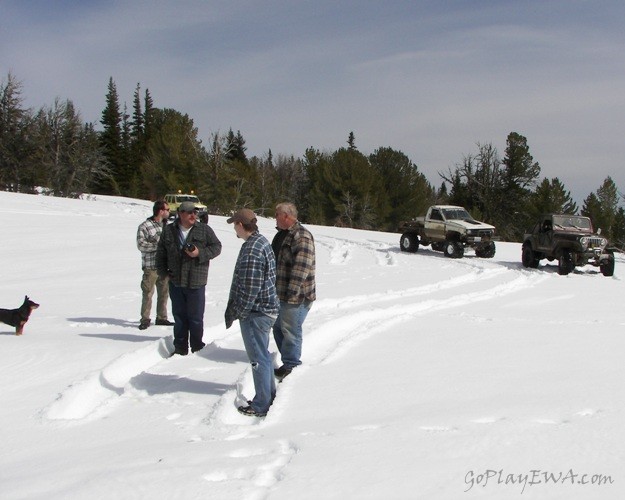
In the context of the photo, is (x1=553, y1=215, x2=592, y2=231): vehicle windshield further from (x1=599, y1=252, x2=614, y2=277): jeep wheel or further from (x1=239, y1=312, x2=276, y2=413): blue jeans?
(x1=239, y1=312, x2=276, y2=413): blue jeans

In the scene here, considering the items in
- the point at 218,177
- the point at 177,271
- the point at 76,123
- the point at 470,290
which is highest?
the point at 76,123

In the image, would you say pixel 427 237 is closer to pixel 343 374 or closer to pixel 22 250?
pixel 22 250

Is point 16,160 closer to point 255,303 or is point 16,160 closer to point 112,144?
point 112,144

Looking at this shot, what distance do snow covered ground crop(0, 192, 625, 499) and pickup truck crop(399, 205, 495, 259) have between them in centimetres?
931

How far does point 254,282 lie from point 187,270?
2.04 metres

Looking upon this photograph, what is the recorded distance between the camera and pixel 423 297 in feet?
39.2

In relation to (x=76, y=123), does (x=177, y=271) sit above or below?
below

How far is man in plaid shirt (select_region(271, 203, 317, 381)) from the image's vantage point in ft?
18.8

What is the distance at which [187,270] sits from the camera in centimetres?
672

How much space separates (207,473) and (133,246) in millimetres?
16684

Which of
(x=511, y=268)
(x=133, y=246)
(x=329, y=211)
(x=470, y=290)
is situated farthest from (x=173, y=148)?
→ (x=470, y=290)

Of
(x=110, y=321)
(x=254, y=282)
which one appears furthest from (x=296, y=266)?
(x=110, y=321)

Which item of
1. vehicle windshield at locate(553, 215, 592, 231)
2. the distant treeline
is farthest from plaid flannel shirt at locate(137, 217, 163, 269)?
the distant treeline

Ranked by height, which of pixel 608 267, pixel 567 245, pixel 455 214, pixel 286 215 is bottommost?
pixel 608 267
